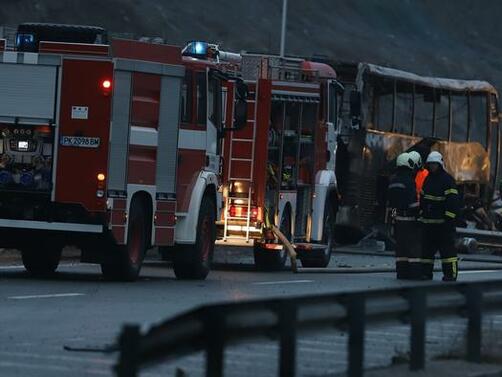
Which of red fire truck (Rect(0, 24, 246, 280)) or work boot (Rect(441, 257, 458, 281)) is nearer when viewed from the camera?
red fire truck (Rect(0, 24, 246, 280))

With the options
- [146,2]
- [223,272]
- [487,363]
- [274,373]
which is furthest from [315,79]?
[146,2]

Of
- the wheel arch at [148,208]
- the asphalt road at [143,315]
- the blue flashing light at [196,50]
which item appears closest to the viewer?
the asphalt road at [143,315]

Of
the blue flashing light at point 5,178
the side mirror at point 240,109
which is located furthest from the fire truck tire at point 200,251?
the blue flashing light at point 5,178

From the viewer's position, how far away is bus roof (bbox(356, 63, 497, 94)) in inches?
1282

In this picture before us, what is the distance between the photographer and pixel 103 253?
18.9m

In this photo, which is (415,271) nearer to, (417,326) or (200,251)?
(200,251)

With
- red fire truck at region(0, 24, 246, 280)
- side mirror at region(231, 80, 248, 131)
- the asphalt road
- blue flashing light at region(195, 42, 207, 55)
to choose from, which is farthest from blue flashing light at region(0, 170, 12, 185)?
side mirror at region(231, 80, 248, 131)

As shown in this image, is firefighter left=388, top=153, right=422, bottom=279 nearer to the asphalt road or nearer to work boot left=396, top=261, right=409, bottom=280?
work boot left=396, top=261, right=409, bottom=280

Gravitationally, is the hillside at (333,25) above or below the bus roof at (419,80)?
above

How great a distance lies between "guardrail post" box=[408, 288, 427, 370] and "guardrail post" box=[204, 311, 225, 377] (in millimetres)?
2384

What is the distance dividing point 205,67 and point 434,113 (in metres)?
16.6

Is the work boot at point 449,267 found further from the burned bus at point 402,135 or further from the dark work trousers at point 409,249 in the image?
the burned bus at point 402,135

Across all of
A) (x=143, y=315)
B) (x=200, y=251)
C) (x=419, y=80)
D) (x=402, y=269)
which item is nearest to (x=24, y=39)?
(x=200, y=251)

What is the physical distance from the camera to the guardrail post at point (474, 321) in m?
10.2
